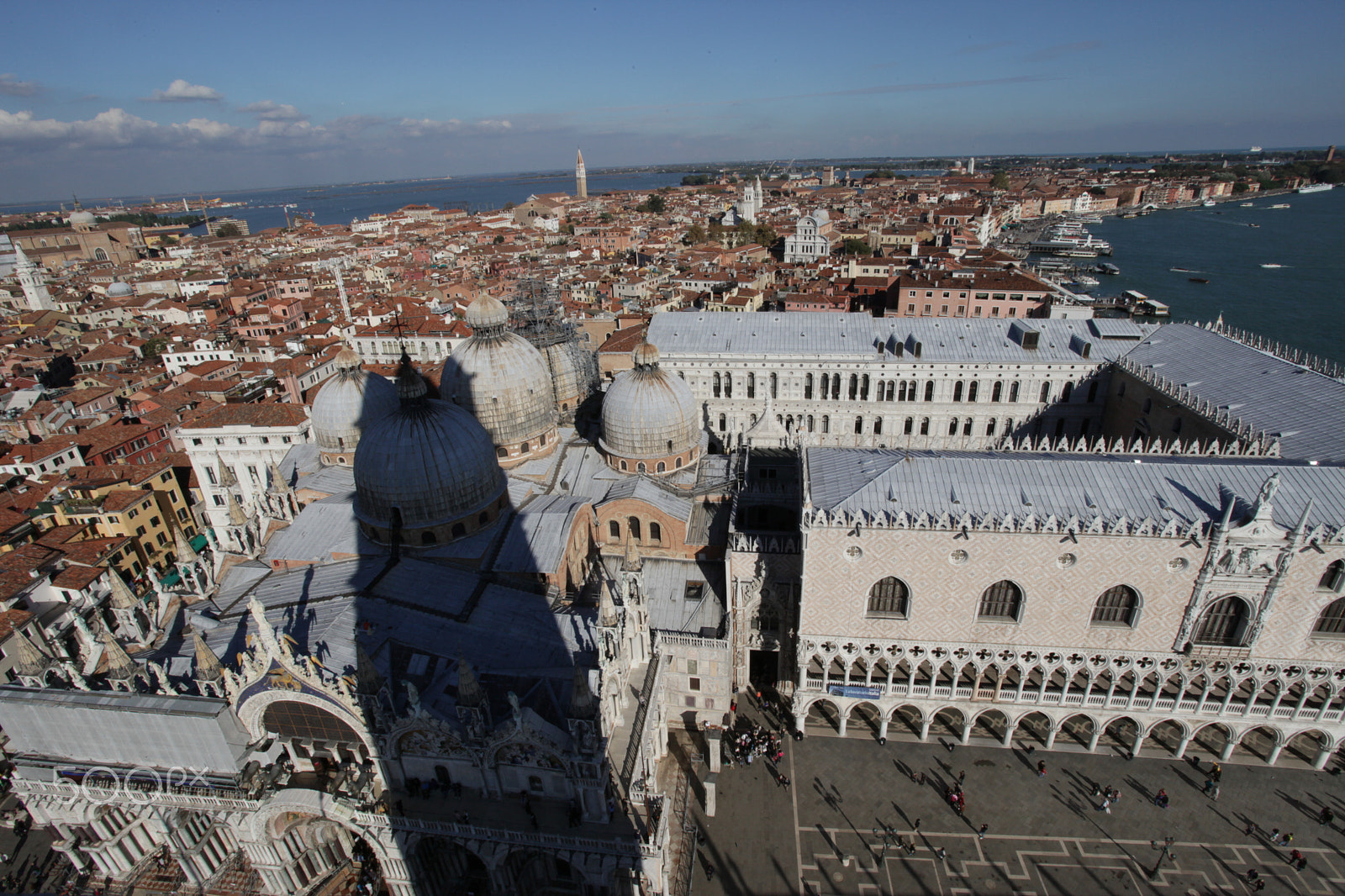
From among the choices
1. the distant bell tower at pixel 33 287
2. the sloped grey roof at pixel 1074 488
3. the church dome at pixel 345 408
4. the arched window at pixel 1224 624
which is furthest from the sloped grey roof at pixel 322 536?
the distant bell tower at pixel 33 287

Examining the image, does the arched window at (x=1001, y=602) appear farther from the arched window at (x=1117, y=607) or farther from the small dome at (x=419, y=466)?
the small dome at (x=419, y=466)

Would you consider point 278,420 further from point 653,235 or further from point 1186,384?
point 653,235

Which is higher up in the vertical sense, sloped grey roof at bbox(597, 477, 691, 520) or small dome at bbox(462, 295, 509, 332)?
small dome at bbox(462, 295, 509, 332)

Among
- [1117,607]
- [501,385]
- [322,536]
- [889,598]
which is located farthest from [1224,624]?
[322,536]

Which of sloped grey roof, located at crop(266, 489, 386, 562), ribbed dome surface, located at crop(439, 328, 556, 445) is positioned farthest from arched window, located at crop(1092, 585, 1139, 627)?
sloped grey roof, located at crop(266, 489, 386, 562)

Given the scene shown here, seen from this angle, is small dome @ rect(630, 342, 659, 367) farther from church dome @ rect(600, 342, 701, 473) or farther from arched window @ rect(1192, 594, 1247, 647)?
arched window @ rect(1192, 594, 1247, 647)
